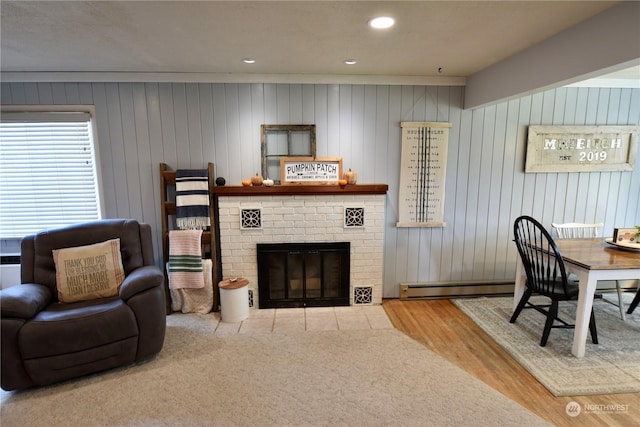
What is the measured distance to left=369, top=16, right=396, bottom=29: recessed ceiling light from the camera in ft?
6.21

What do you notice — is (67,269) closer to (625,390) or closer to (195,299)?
(195,299)

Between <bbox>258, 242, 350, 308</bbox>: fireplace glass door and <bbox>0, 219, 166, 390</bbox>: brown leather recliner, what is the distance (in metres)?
1.10

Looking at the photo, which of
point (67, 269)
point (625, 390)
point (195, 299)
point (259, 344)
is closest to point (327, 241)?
point (259, 344)

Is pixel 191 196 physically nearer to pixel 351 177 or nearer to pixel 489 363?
pixel 351 177

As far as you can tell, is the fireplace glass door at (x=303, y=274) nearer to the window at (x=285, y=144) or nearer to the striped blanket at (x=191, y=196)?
the striped blanket at (x=191, y=196)

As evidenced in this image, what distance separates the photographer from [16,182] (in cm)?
321

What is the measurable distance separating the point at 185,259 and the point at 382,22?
8.57 ft

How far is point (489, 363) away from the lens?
2416 mm

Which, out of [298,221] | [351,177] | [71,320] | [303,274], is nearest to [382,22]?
[351,177]

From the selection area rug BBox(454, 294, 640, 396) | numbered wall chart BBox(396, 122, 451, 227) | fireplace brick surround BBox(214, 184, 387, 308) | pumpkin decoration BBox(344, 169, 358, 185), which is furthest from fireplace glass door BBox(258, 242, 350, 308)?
area rug BBox(454, 294, 640, 396)

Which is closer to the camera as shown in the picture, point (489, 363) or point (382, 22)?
point (382, 22)

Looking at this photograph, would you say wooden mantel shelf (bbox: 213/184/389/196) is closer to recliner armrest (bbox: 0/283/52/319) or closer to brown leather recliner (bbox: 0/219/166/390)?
brown leather recliner (bbox: 0/219/166/390)

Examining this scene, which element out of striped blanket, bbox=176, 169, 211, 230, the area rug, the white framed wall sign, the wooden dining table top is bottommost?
the area rug

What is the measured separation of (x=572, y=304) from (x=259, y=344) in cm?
322
